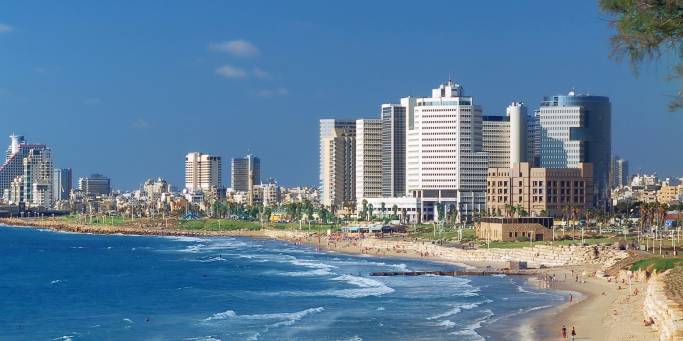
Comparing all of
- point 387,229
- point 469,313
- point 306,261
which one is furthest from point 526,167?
point 469,313

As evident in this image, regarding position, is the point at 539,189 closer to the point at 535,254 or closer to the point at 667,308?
the point at 535,254

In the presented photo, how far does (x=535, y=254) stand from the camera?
10669cm

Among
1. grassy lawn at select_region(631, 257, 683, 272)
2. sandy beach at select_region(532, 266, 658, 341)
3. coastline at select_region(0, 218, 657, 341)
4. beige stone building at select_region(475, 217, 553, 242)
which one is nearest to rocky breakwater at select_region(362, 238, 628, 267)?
coastline at select_region(0, 218, 657, 341)

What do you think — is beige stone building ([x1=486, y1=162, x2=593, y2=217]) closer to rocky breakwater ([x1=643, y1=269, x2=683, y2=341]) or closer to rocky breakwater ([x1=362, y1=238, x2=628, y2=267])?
rocky breakwater ([x1=362, y1=238, x2=628, y2=267])

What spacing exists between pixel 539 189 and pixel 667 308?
144 metres

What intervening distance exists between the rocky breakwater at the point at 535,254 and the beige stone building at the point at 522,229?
267 inches

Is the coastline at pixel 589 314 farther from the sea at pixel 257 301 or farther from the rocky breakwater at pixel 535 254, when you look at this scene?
the rocky breakwater at pixel 535 254

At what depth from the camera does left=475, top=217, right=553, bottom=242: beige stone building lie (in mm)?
125438

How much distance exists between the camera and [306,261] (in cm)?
12431

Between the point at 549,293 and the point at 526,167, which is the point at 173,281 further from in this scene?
the point at 526,167

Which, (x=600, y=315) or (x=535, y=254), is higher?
(x=535, y=254)

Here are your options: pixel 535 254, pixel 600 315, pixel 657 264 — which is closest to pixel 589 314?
pixel 600 315

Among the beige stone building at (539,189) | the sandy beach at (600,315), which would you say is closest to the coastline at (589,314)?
the sandy beach at (600,315)

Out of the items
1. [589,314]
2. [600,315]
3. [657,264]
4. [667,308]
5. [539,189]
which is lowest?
[589,314]
